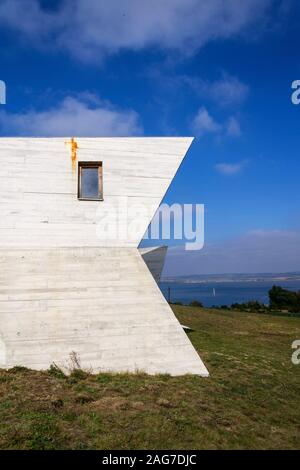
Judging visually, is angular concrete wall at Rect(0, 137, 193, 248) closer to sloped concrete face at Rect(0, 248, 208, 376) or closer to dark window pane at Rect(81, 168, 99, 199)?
dark window pane at Rect(81, 168, 99, 199)

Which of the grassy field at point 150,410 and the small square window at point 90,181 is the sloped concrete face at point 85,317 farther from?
the small square window at point 90,181

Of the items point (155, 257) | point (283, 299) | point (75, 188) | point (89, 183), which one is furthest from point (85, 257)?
point (283, 299)

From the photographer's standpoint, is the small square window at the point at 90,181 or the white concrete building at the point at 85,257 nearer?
the white concrete building at the point at 85,257

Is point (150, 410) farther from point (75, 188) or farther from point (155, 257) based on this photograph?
point (155, 257)

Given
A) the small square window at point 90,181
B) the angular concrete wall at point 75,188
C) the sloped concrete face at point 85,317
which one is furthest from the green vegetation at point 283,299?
the small square window at point 90,181

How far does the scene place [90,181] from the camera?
428 inches

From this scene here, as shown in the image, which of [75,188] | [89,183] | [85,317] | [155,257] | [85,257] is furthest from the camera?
[155,257]

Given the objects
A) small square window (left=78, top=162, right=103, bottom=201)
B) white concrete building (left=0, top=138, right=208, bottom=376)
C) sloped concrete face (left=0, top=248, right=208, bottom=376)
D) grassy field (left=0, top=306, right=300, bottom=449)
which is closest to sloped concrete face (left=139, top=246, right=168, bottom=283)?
white concrete building (left=0, top=138, right=208, bottom=376)

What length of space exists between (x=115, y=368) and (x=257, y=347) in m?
9.36

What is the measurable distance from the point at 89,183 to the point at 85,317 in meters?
4.19

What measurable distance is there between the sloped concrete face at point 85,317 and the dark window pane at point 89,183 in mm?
1785

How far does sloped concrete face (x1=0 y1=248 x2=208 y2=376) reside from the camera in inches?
364

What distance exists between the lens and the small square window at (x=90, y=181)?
422 inches

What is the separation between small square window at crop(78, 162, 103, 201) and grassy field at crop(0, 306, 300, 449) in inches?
205
